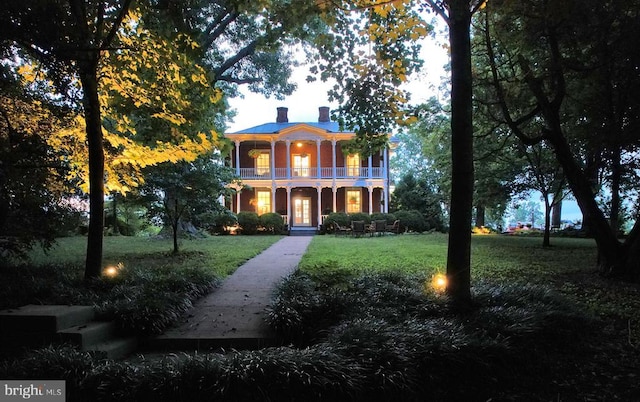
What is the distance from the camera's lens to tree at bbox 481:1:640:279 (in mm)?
7066

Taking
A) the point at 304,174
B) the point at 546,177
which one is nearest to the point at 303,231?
the point at 304,174

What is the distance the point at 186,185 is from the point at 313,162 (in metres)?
17.3

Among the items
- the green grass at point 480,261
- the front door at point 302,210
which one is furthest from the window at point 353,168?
the green grass at point 480,261

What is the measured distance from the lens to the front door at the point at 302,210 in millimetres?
27984

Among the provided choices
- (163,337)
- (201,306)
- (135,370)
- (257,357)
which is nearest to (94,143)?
(201,306)

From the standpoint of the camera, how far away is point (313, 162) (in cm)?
2791

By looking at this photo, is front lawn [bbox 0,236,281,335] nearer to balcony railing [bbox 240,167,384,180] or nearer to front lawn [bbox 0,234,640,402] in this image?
front lawn [bbox 0,234,640,402]

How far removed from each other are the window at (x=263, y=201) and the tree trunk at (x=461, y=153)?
913 inches

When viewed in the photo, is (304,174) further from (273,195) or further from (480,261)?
(480,261)

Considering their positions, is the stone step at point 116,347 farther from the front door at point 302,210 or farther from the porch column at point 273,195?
the front door at point 302,210

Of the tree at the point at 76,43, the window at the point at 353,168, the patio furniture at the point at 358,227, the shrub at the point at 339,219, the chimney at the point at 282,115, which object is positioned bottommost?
the patio furniture at the point at 358,227

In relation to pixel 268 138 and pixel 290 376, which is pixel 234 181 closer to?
pixel 290 376

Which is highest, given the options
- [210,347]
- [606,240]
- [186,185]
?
[186,185]

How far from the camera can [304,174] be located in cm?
2770
